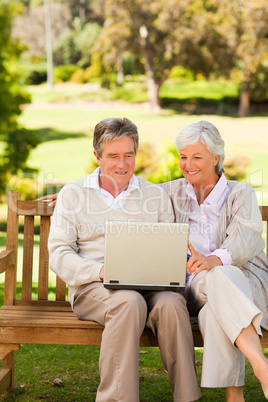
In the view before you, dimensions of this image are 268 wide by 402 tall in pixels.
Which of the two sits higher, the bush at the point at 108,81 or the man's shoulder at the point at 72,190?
the bush at the point at 108,81

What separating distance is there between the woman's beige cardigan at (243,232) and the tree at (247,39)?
20.4 metres

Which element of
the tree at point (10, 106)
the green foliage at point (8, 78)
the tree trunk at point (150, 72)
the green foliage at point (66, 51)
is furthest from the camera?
the green foliage at point (66, 51)

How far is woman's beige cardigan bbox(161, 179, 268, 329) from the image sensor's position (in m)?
2.98

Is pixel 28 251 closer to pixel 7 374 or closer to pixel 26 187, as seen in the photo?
pixel 7 374

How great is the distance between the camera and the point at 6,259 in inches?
128

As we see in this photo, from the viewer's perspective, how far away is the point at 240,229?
3.04 meters

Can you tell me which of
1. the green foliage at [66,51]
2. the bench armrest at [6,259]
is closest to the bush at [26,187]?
the bench armrest at [6,259]

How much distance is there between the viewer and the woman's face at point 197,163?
3164 mm

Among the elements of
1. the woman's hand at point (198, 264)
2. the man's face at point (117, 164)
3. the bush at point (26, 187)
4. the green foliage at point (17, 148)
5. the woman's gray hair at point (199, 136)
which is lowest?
the woman's hand at point (198, 264)

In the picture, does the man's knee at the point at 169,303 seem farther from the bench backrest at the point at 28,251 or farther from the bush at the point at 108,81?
the bush at the point at 108,81

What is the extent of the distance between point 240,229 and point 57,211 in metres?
1.01

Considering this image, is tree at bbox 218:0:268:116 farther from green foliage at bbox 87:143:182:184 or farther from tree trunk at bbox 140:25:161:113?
green foliage at bbox 87:143:182:184

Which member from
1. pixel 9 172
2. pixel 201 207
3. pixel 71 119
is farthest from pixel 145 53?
pixel 201 207

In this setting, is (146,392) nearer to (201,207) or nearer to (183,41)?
(201,207)
